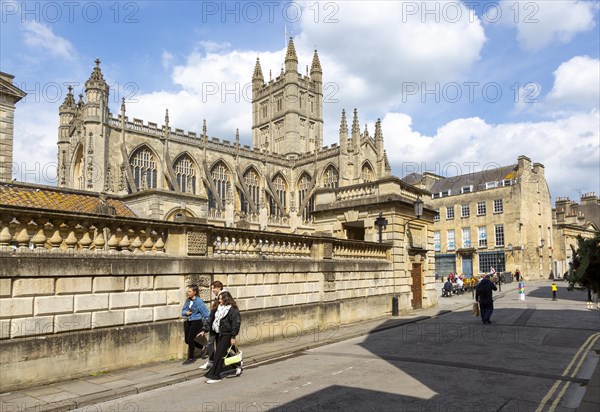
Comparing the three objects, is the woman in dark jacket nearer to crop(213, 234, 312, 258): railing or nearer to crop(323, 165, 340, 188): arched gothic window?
crop(213, 234, 312, 258): railing

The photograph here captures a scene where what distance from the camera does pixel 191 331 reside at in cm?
959

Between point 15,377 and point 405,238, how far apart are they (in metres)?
15.6

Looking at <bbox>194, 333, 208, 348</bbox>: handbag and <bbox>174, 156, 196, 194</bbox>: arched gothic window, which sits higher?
<bbox>174, 156, 196, 194</bbox>: arched gothic window

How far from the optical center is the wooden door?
69.3 ft

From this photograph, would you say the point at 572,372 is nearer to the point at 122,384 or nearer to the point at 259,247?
the point at 259,247

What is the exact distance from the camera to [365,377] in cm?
854

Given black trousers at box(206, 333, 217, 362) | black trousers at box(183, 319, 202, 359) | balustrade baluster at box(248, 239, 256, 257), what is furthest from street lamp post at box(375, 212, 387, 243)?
black trousers at box(206, 333, 217, 362)

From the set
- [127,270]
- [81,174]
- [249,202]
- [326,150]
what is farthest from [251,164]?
[127,270]

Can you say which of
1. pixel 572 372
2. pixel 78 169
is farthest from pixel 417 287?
pixel 78 169

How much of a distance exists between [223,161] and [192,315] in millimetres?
42306

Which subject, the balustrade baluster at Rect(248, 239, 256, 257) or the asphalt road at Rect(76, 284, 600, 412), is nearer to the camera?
the asphalt road at Rect(76, 284, 600, 412)

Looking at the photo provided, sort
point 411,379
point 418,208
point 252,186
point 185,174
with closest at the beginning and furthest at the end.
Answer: point 411,379
point 418,208
point 185,174
point 252,186

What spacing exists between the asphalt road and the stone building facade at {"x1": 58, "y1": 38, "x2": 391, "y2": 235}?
15.6 metres

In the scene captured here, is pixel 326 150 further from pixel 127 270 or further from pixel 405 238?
pixel 127 270
